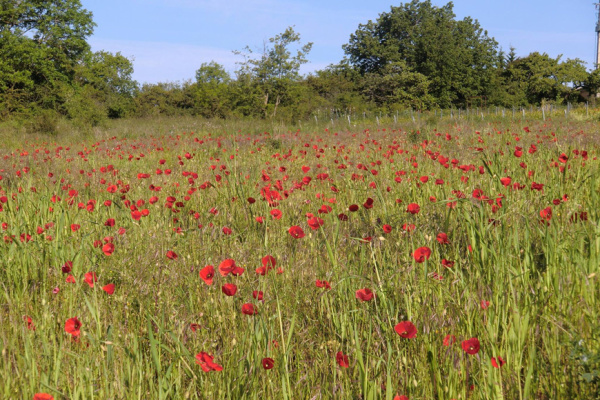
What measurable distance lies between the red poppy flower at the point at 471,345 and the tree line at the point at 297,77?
82.4 feet

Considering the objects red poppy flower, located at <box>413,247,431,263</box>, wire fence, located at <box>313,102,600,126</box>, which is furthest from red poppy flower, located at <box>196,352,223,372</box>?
wire fence, located at <box>313,102,600,126</box>

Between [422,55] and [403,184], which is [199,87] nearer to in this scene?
[422,55]

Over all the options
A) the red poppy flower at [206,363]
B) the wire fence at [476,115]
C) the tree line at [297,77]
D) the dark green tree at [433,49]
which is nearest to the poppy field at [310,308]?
the red poppy flower at [206,363]

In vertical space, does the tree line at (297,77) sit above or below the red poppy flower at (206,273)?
above

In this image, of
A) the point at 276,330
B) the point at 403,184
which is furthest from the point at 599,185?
the point at 276,330

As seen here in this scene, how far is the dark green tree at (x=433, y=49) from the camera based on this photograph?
169 feet

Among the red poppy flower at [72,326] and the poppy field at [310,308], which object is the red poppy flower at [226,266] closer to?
the poppy field at [310,308]

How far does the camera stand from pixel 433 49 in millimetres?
51875

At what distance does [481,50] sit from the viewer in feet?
180

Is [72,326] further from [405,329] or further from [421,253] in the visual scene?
[421,253]

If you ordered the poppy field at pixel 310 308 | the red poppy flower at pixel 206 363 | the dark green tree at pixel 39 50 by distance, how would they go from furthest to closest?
the dark green tree at pixel 39 50, the poppy field at pixel 310 308, the red poppy flower at pixel 206 363

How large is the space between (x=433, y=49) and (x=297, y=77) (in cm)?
2399

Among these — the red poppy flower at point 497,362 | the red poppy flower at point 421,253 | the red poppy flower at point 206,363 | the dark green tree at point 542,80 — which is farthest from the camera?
the dark green tree at point 542,80

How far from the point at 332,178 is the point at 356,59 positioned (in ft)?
186
